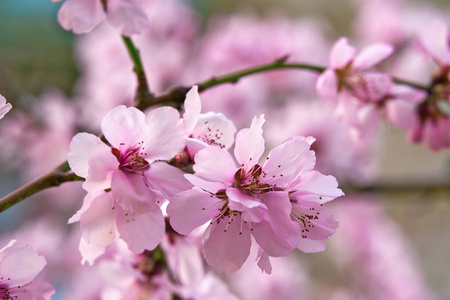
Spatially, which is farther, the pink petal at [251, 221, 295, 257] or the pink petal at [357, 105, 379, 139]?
the pink petal at [357, 105, 379, 139]

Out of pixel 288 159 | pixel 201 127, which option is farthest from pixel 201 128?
pixel 288 159

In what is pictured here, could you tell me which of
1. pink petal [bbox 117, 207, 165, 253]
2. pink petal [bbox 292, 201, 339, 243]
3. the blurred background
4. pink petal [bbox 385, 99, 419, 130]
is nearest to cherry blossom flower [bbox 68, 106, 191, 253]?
pink petal [bbox 117, 207, 165, 253]

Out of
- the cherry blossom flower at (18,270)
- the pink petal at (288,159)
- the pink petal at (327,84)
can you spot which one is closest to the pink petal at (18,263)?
the cherry blossom flower at (18,270)

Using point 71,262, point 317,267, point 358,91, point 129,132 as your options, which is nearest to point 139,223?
point 129,132

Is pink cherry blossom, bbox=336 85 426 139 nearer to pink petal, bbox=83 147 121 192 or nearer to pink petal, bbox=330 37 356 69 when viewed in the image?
pink petal, bbox=330 37 356 69

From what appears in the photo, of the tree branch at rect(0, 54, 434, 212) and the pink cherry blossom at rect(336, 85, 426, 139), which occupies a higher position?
the tree branch at rect(0, 54, 434, 212)

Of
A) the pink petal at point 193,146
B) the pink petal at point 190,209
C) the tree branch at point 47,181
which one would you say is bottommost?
the pink petal at point 190,209

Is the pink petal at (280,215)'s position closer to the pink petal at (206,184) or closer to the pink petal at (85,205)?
the pink petal at (206,184)
